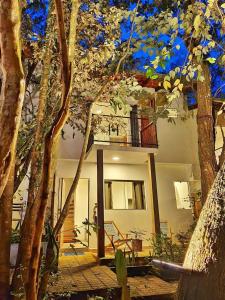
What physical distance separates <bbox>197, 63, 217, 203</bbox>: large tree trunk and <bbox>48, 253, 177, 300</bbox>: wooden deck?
7.48ft

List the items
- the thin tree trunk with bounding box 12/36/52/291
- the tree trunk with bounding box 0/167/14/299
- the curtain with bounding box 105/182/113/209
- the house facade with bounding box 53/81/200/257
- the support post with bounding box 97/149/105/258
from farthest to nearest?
the curtain with bounding box 105/182/113/209
the house facade with bounding box 53/81/200/257
the support post with bounding box 97/149/105/258
the tree trunk with bounding box 0/167/14/299
the thin tree trunk with bounding box 12/36/52/291

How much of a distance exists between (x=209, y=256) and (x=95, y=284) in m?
4.76

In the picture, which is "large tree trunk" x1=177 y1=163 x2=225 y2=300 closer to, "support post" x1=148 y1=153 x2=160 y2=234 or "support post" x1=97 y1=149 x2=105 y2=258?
"support post" x1=97 y1=149 x2=105 y2=258

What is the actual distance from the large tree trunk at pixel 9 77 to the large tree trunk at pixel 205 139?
4.35m

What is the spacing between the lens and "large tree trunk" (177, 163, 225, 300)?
3.47 ft

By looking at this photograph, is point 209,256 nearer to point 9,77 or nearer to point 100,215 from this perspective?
point 9,77

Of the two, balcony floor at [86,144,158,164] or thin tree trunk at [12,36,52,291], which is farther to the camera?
balcony floor at [86,144,158,164]

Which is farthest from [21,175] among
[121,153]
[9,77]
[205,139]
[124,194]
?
[124,194]

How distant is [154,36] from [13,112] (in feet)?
11.3

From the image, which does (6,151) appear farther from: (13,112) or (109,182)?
(109,182)

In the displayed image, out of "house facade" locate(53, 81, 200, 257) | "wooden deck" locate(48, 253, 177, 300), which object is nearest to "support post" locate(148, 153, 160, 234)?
"house facade" locate(53, 81, 200, 257)

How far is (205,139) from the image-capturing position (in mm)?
5375

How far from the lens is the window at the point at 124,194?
10.6m

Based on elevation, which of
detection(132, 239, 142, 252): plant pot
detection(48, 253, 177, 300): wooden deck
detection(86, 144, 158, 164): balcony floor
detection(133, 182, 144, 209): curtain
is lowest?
detection(48, 253, 177, 300): wooden deck
